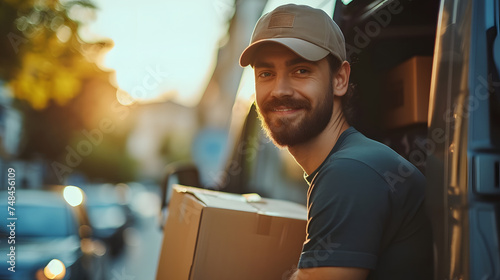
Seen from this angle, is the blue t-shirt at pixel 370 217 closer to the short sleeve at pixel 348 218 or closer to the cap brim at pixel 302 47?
the short sleeve at pixel 348 218

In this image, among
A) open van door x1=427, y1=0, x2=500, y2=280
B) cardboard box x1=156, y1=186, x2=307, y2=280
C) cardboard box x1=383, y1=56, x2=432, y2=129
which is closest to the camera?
open van door x1=427, y1=0, x2=500, y2=280

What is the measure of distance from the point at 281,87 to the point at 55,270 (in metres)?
3.86

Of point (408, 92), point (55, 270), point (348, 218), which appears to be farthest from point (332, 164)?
point (55, 270)

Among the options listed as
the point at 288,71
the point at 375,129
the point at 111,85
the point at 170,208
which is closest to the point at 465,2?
the point at 288,71

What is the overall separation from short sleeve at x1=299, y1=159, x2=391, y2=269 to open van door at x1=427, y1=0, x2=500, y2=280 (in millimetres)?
169

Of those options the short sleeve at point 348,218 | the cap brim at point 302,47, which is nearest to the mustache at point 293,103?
the cap brim at point 302,47

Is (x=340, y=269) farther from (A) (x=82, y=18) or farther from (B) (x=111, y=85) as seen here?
(B) (x=111, y=85)

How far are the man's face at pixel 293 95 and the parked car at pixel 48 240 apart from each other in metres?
3.41

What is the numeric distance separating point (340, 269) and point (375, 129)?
4.30 feet

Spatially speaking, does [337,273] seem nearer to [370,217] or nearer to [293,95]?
[370,217]

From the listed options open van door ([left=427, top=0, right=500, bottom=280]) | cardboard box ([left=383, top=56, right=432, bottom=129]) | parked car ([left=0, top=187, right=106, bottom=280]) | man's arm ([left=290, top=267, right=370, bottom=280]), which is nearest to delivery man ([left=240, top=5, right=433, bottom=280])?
man's arm ([left=290, top=267, right=370, bottom=280])

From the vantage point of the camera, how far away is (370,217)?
1573mm

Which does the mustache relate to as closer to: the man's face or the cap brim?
the man's face

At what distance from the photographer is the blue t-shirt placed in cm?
156
